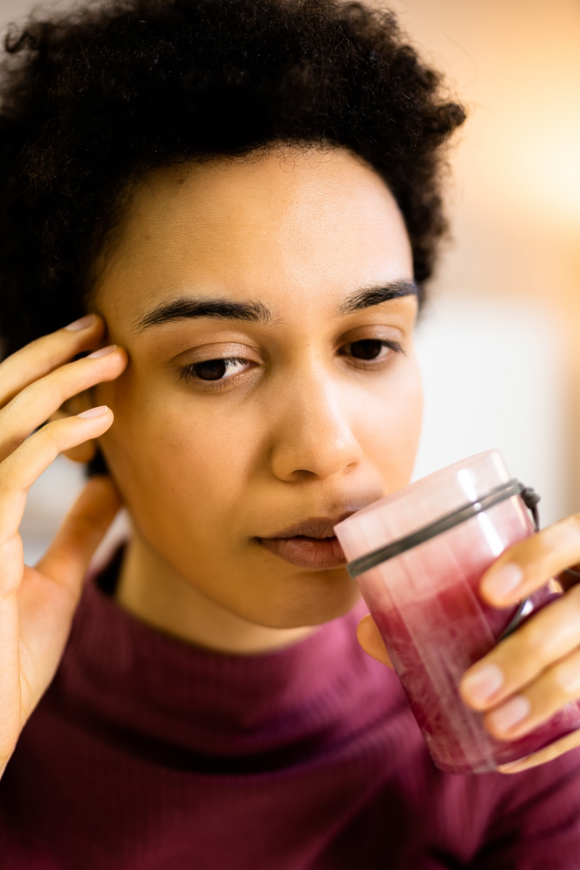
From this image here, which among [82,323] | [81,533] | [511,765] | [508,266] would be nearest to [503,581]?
[511,765]

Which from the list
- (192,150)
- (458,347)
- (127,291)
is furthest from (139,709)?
(458,347)

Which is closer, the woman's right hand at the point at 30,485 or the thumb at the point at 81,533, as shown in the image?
the woman's right hand at the point at 30,485

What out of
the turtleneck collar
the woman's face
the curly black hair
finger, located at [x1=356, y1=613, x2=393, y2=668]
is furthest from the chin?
the curly black hair

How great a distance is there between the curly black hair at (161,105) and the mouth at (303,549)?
481 millimetres

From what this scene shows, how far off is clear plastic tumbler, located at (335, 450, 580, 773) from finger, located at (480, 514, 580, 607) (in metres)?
0.02

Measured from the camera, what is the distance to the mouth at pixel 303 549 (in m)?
0.92

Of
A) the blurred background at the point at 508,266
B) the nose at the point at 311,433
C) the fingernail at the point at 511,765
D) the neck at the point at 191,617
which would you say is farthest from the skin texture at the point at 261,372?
the blurred background at the point at 508,266

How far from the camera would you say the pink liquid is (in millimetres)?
686

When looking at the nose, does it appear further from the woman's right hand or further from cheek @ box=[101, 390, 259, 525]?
the woman's right hand

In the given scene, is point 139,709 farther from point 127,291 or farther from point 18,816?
point 127,291

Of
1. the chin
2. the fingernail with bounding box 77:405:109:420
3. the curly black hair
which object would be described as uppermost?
the curly black hair

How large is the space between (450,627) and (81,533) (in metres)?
0.78

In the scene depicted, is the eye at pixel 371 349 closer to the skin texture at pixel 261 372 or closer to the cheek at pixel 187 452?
the skin texture at pixel 261 372

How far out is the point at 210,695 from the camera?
45.9 inches
